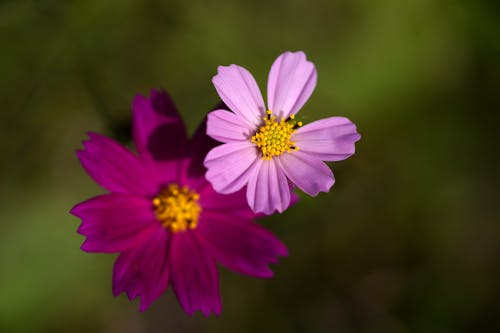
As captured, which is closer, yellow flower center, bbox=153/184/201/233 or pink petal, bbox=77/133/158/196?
pink petal, bbox=77/133/158/196

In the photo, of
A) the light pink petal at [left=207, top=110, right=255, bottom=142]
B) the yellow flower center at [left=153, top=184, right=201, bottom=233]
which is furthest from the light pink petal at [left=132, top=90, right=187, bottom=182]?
the light pink petal at [left=207, top=110, right=255, bottom=142]

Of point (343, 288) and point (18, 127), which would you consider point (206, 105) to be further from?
point (343, 288)

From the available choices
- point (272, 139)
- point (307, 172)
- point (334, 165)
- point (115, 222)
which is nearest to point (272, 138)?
point (272, 139)

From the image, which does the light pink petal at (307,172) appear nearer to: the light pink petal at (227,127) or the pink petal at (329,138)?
the pink petal at (329,138)

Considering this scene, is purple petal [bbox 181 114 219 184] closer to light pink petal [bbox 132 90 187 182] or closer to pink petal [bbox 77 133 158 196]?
light pink petal [bbox 132 90 187 182]

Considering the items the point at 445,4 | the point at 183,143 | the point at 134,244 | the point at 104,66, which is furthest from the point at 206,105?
the point at 445,4

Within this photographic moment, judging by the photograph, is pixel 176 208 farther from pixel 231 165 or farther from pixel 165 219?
pixel 231 165
